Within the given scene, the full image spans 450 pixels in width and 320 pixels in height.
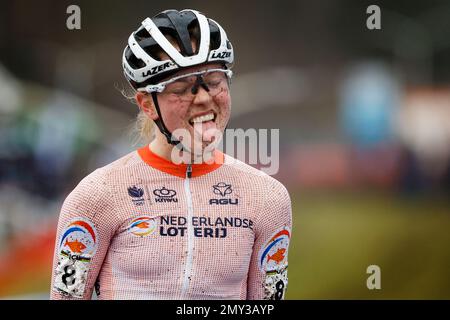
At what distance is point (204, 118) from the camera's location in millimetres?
2537

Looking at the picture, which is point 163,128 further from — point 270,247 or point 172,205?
point 270,247

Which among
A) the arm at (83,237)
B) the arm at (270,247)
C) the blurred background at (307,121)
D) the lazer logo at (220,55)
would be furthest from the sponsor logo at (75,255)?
the blurred background at (307,121)

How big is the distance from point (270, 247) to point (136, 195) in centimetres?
52

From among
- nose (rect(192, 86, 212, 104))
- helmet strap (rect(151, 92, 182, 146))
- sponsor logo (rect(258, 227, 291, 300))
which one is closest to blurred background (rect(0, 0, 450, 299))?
sponsor logo (rect(258, 227, 291, 300))

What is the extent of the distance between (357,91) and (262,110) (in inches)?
31.9

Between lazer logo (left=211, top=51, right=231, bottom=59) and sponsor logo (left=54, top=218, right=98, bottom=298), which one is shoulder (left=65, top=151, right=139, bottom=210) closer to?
sponsor logo (left=54, top=218, right=98, bottom=298)

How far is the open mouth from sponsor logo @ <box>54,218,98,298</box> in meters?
0.49

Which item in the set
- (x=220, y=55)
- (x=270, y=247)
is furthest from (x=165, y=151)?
(x=270, y=247)

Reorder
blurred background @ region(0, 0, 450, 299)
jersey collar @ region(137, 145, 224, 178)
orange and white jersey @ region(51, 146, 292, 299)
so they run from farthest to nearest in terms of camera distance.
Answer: blurred background @ region(0, 0, 450, 299), jersey collar @ region(137, 145, 224, 178), orange and white jersey @ region(51, 146, 292, 299)

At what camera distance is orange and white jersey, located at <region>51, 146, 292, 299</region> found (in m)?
2.52

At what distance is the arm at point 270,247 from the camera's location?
266 cm

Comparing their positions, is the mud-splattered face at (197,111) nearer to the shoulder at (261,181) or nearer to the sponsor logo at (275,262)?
the shoulder at (261,181)

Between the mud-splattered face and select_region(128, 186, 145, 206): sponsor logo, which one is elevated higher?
the mud-splattered face

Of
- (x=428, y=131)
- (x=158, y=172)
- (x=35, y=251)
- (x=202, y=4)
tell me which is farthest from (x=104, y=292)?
(x=428, y=131)
